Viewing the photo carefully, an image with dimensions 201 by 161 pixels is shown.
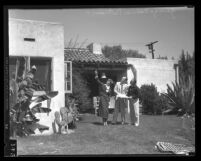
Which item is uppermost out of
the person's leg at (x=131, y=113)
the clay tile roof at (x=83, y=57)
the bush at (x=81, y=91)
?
the clay tile roof at (x=83, y=57)

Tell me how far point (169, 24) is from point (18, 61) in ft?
10.1

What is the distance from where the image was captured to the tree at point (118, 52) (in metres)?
6.54

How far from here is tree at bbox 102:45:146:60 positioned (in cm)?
654

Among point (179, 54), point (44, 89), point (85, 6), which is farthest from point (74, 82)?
point (179, 54)

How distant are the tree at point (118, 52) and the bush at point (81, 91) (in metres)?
0.73

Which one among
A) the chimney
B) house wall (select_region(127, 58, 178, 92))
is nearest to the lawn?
house wall (select_region(127, 58, 178, 92))

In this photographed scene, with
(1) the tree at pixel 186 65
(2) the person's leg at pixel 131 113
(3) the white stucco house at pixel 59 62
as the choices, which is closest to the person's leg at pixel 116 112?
(3) the white stucco house at pixel 59 62

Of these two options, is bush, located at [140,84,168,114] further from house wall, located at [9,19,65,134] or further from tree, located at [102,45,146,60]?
house wall, located at [9,19,65,134]

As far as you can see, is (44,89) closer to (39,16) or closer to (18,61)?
(18,61)

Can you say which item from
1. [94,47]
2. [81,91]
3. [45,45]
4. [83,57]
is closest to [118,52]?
[94,47]

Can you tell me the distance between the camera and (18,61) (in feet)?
21.9

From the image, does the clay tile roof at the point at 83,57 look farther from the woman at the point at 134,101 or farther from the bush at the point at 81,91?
the woman at the point at 134,101

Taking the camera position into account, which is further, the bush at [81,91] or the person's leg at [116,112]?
the bush at [81,91]

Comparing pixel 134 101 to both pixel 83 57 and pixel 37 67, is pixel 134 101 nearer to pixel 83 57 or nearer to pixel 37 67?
pixel 83 57
